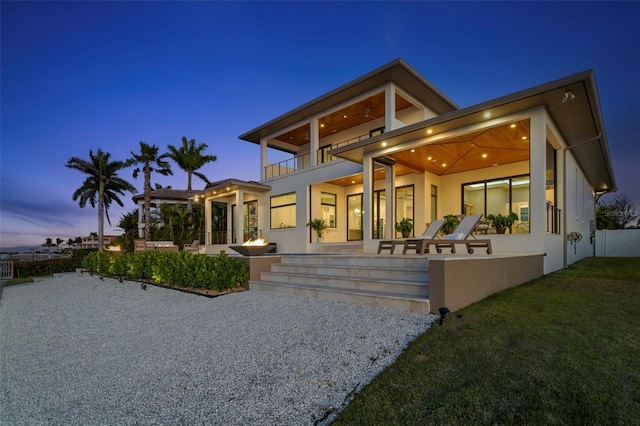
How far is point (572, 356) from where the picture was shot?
9.43 ft

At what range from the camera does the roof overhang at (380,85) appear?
11.4 metres

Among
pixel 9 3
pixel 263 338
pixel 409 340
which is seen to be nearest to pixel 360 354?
pixel 409 340

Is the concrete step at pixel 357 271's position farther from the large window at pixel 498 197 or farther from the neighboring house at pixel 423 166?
the large window at pixel 498 197

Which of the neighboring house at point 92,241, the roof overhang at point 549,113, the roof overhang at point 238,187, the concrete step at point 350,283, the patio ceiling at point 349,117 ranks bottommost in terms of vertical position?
the neighboring house at point 92,241

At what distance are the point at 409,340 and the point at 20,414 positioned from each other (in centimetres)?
358

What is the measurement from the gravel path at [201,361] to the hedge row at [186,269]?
1.10m

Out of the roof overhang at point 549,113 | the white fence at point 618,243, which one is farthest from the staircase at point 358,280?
the white fence at point 618,243

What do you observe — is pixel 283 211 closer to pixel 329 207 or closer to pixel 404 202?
pixel 329 207

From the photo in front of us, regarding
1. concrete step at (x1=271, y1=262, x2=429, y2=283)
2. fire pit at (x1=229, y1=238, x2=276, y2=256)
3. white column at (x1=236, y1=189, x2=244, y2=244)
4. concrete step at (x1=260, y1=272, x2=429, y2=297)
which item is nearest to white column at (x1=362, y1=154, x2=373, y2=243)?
concrete step at (x1=271, y1=262, x2=429, y2=283)

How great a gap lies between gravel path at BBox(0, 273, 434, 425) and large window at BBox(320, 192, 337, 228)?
9094mm

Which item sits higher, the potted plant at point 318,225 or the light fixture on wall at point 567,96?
the light fixture on wall at point 567,96

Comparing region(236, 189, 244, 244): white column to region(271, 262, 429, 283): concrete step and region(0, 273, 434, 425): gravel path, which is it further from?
region(0, 273, 434, 425): gravel path

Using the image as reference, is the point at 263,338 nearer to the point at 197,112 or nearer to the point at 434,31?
the point at 434,31

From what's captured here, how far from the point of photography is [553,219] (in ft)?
29.3
